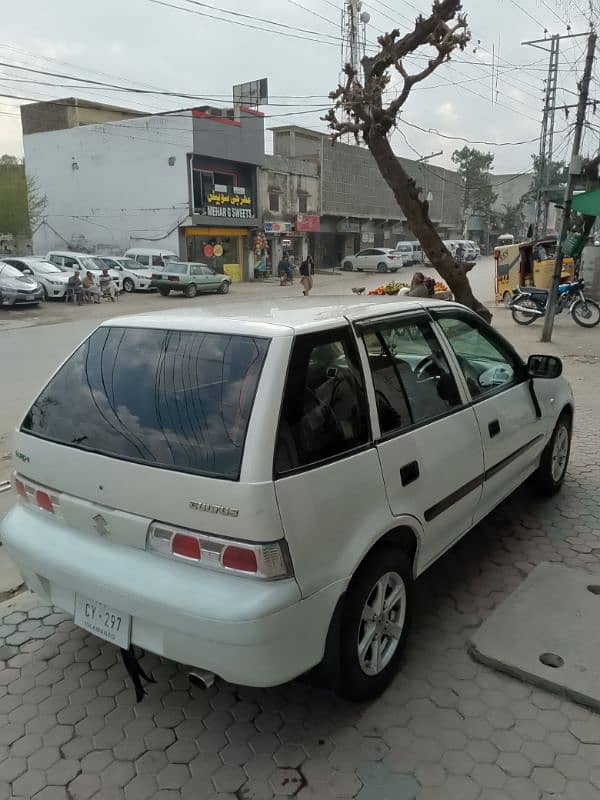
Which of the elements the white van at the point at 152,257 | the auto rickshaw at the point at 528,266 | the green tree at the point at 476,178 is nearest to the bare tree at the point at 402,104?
the auto rickshaw at the point at 528,266

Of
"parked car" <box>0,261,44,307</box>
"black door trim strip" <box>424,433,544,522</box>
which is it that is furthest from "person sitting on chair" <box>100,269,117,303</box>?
"black door trim strip" <box>424,433,544,522</box>

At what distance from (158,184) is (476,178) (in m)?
46.9

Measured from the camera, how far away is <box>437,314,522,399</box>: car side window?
346cm

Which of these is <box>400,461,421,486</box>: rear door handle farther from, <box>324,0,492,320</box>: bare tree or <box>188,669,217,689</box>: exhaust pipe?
<box>324,0,492,320</box>: bare tree

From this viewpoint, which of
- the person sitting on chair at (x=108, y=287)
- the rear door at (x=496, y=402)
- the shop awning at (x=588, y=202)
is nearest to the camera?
the rear door at (x=496, y=402)

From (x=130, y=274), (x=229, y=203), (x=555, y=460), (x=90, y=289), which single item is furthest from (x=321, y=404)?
(x=229, y=203)

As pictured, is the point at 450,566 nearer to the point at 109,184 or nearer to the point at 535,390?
the point at 535,390

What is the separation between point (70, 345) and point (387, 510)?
1195cm

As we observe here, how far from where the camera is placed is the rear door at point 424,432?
2697 millimetres

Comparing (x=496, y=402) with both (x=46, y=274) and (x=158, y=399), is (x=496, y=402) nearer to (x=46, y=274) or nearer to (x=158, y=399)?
(x=158, y=399)

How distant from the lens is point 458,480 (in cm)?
309

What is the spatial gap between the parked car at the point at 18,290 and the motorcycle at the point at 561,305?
14470mm

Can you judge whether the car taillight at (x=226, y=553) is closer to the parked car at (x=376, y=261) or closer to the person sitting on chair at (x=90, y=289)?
the person sitting on chair at (x=90, y=289)

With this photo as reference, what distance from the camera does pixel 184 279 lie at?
25.3 m
